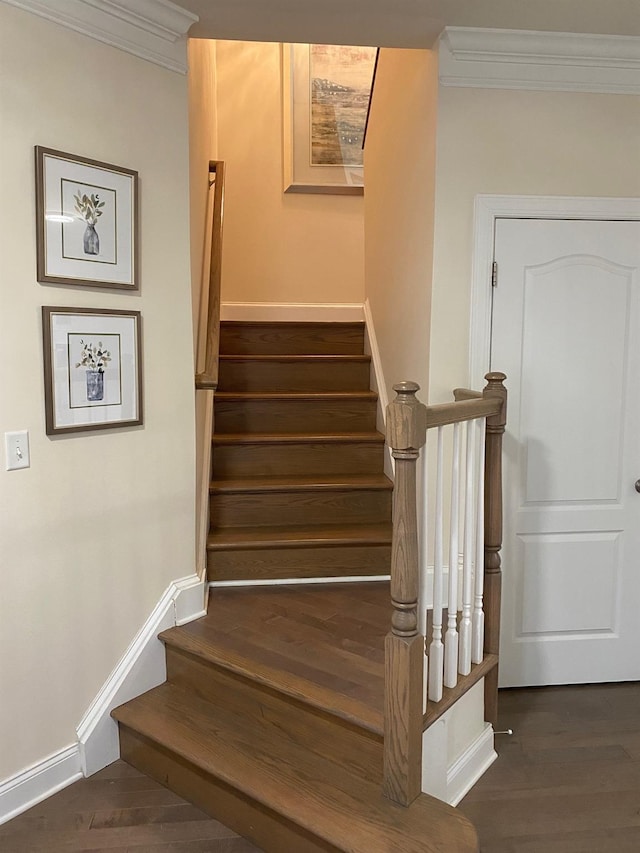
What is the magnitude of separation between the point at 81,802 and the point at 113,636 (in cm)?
52

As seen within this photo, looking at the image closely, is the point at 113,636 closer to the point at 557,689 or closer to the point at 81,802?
the point at 81,802

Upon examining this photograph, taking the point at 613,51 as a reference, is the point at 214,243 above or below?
below

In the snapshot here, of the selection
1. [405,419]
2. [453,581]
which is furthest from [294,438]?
[405,419]

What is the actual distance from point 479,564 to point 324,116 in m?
3.58

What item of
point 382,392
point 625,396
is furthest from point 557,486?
point 382,392

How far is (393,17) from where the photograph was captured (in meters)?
2.37

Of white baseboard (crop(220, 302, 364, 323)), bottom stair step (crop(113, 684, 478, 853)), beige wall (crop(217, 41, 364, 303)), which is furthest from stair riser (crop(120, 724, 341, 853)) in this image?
beige wall (crop(217, 41, 364, 303))

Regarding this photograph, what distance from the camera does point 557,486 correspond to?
274 centimetres

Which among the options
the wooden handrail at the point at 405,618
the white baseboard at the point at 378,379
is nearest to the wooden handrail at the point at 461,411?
the wooden handrail at the point at 405,618

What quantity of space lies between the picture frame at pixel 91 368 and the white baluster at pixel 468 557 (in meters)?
1.16

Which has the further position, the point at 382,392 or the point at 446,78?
the point at 382,392

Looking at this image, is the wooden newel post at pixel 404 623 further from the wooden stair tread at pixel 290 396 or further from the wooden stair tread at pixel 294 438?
the wooden stair tread at pixel 290 396

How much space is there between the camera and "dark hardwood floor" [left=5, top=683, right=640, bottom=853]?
6.44 feet

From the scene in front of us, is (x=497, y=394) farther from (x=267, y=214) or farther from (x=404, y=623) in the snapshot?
(x=267, y=214)
